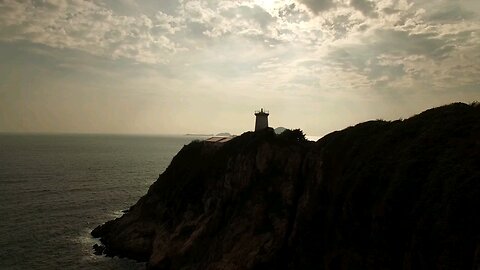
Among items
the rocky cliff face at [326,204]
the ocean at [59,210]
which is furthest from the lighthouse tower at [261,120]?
the ocean at [59,210]

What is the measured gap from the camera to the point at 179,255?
4444cm

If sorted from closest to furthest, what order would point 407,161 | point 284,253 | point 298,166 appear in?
point 407,161 < point 284,253 < point 298,166

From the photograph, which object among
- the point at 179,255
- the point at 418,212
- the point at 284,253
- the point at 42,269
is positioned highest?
the point at 418,212

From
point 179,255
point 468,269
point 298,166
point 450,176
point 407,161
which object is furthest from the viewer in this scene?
point 179,255

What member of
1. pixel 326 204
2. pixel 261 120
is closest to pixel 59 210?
pixel 261 120

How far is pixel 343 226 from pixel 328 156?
30.2ft

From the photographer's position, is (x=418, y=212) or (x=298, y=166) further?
(x=298, y=166)

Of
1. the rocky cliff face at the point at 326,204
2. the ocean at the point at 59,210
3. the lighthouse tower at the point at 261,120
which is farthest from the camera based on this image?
the lighthouse tower at the point at 261,120

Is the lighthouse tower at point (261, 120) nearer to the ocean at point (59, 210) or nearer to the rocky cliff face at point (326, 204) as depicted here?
the rocky cliff face at point (326, 204)

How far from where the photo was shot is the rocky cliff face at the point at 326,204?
70.2 feet

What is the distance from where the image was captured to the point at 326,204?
33.6 metres

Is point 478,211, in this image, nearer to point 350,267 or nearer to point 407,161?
point 407,161

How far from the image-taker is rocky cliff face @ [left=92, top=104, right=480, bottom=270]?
70.2 ft

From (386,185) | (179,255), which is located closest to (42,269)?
(179,255)
